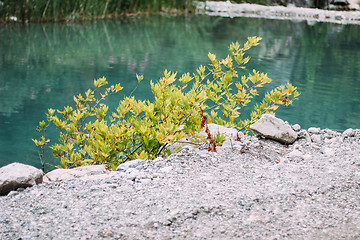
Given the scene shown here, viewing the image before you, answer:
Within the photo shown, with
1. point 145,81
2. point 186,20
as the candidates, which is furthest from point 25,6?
point 145,81

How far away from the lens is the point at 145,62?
8219 mm

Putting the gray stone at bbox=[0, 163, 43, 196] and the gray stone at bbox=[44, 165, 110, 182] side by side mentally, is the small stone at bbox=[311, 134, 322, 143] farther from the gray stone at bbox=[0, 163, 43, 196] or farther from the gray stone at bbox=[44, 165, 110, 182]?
the gray stone at bbox=[0, 163, 43, 196]

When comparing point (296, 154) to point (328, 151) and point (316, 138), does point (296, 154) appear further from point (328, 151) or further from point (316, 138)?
point (316, 138)

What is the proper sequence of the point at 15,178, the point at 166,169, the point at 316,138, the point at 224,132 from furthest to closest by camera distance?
the point at 316,138
the point at 224,132
the point at 166,169
the point at 15,178

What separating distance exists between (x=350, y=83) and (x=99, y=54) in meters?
4.59

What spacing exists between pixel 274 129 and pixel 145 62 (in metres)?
5.15

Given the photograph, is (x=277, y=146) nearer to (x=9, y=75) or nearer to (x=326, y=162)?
(x=326, y=162)

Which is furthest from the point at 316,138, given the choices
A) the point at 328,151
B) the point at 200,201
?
the point at 200,201

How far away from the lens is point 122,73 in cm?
731

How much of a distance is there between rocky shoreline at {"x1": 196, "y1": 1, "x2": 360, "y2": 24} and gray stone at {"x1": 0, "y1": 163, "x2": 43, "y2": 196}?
16717 millimetres

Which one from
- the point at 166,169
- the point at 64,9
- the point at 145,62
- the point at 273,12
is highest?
the point at 64,9

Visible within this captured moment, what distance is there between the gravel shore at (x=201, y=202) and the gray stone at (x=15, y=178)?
0.07 metres

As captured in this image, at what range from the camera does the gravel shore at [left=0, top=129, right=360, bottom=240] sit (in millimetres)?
2049

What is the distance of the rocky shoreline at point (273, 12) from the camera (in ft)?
62.0
